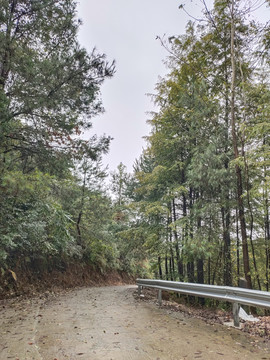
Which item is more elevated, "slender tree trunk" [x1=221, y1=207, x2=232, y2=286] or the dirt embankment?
"slender tree trunk" [x1=221, y1=207, x2=232, y2=286]

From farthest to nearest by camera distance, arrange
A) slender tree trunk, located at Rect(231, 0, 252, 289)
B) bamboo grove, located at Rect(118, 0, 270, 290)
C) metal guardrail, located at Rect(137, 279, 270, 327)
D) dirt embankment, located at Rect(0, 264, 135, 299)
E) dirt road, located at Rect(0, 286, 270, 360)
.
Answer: bamboo grove, located at Rect(118, 0, 270, 290) < dirt embankment, located at Rect(0, 264, 135, 299) < slender tree trunk, located at Rect(231, 0, 252, 289) < metal guardrail, located at Rect(137, 279, 270, 327) < dirt road, located at Rect(0, 286, 270, 360)

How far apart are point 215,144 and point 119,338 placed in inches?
330

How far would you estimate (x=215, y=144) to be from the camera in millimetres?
9961

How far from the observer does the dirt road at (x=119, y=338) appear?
295 centimetres

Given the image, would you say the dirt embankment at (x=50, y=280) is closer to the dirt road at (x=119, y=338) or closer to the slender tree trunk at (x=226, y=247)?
the dirt road at (x=119, y=338)

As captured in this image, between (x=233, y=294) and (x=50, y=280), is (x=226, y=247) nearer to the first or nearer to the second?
(x=233, y=294)

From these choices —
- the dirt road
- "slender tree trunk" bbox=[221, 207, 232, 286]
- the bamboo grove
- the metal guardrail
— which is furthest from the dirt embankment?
"slender tree trunk" bbox=[221, 207, 232, 286]

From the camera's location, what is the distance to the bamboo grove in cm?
880

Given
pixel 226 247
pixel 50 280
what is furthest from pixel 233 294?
pixel 50 280

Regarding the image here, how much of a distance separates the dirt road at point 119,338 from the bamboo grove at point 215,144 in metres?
4.50

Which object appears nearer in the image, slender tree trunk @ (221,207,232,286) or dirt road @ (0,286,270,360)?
dirt road @ (0,286,270,360)

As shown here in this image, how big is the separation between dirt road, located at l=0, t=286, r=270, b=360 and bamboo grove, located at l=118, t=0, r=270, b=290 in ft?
14.8

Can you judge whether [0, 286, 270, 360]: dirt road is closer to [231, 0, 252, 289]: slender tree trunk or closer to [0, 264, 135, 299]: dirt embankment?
[0, 264, 135, 299]: dirt embankment

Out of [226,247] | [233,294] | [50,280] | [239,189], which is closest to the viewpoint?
[233,294]
